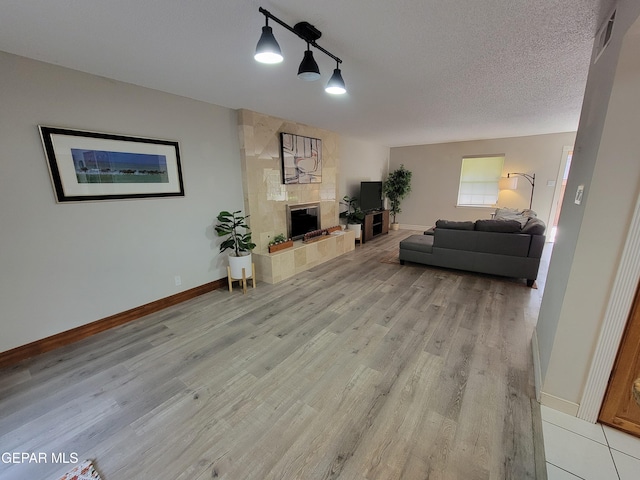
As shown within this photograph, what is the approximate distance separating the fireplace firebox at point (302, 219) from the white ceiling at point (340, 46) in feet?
5.74

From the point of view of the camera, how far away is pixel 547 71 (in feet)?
7.43

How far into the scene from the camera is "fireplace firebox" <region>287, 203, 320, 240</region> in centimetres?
435

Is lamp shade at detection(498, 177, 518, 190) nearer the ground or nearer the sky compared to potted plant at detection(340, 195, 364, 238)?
nearer the sky

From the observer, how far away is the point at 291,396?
1761 mm

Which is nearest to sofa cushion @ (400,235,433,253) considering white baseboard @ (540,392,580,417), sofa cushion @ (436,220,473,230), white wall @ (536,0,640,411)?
Answer: sofa cushion @ (436,220,473,230)

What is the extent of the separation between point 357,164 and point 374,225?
159 centimetres

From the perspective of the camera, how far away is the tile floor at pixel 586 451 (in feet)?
4.17

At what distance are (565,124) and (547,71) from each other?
325 centimetres

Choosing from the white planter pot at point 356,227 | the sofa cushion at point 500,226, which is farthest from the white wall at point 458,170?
the sofa cushion at point 500,226

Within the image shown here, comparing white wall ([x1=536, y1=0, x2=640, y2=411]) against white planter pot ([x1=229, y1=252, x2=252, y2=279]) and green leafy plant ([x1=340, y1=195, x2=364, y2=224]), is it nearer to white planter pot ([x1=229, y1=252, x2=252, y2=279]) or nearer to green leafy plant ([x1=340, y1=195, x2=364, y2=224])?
white planter pot ([x1=229, y1=252, x2=252, y2=279])

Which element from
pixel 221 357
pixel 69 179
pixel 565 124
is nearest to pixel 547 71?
pixel 565 124

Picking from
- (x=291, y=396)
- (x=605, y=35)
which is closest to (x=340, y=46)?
(x=605, y=35)

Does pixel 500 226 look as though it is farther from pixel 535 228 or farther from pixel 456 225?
pixel 456 225

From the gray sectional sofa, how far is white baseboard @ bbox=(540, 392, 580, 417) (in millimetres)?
2396
